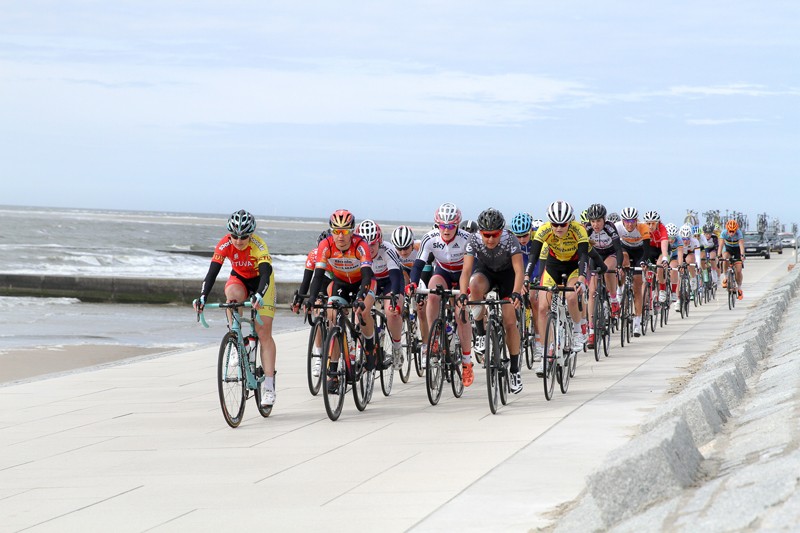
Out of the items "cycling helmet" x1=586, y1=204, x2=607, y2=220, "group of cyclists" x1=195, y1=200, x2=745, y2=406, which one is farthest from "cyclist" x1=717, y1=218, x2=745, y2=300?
"group of cyclists" x1=195, y1=200, x2=745, y2=406

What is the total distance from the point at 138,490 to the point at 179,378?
6775 millimetres

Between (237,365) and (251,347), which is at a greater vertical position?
(251,347)

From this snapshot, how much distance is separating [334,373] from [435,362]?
48.3 inches

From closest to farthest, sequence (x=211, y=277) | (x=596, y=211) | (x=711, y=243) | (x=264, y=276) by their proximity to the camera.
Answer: (x=264, y=276) → (x=211, y=277) → (x=596, y=211) → (x=711, y=243)

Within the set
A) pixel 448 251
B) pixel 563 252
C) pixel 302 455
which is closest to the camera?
pixel 302 455

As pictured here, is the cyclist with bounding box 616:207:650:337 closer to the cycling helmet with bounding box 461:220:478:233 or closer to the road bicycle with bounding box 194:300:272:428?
the cycling helmet with bounding box 461:220:478:233

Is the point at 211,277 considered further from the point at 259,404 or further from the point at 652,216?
the point at 652,216

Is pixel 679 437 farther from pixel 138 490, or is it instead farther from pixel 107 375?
pixel 107 375

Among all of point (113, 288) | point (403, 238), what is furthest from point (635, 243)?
point (113, 288)

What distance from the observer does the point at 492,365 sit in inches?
400

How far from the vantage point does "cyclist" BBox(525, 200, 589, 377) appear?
1205 centimetres

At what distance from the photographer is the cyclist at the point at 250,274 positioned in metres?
9.97

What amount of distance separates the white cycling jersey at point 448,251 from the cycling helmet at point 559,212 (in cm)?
96

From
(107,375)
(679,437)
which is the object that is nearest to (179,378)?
(107,375)
